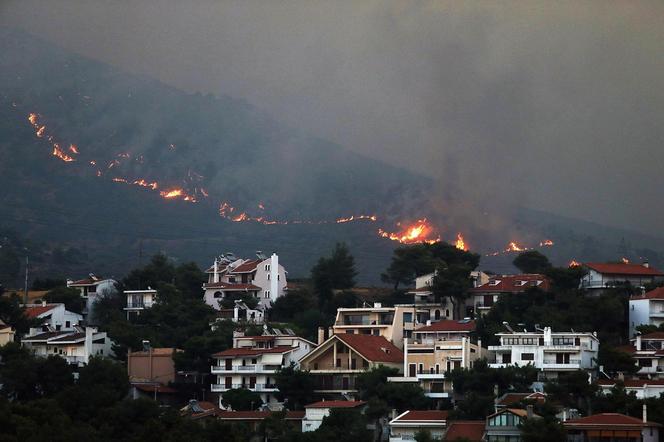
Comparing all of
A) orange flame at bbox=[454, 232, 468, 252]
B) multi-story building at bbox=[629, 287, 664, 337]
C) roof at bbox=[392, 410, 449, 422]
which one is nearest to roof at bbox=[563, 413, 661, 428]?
roof at bbox=[392, 410, 449, 422]

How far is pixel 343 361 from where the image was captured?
7156 centimetres

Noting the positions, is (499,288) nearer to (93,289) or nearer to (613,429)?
(613,429)

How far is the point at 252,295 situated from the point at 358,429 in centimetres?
2666

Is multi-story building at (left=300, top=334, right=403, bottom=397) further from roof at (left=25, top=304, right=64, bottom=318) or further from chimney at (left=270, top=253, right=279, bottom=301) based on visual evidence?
roof at (left=25, top=304, right=64, bottom=318)

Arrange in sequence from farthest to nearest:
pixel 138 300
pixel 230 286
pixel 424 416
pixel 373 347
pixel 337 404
→ pixel 230 286, pixel 138 300, pixel 373 347, pixel 337 404, pixel 424 416

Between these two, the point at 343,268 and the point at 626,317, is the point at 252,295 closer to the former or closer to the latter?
the point at 343,268

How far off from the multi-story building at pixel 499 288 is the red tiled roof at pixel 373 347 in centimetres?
747

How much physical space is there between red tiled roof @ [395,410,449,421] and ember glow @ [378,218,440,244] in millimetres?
52766

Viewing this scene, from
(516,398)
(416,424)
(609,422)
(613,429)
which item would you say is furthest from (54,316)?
(613,429)

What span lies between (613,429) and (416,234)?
206 feet

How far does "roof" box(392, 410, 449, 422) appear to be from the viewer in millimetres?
62188

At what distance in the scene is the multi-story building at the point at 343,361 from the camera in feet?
231

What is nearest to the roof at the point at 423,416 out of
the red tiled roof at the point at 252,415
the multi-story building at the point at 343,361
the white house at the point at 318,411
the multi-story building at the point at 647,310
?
the white house at the point at 318,411

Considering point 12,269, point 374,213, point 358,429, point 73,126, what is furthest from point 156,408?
point 73,126
